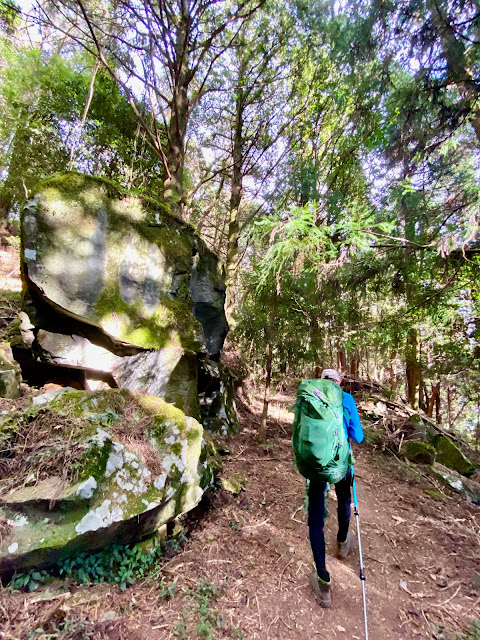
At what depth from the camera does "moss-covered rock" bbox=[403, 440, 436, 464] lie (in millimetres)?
5633

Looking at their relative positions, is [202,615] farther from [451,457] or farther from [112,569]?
[451,457]

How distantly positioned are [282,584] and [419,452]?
13.6 ft

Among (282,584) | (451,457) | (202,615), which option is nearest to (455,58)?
(451,457)

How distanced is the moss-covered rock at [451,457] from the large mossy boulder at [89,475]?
5.33 meters

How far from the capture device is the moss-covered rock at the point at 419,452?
5633mm

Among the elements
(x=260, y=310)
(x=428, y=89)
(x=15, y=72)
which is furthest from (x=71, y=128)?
(x=428, y=89)

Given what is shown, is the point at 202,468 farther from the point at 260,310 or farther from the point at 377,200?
the point at 377,200

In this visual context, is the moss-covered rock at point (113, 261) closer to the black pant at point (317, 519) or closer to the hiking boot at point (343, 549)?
the black pant at point (317, 519)

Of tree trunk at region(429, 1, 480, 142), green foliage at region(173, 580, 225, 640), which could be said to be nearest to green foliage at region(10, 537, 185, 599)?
green foliage at region(173, 580, 225, 640)

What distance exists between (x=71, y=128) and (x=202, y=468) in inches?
387

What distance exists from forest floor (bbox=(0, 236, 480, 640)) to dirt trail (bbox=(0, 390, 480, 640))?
10 millimetres

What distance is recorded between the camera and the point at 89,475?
260cm

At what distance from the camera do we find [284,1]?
7.07m

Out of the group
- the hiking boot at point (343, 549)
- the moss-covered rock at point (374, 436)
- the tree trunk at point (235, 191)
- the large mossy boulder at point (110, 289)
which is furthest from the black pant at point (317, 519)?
the tree trunk at point (235, 191)
